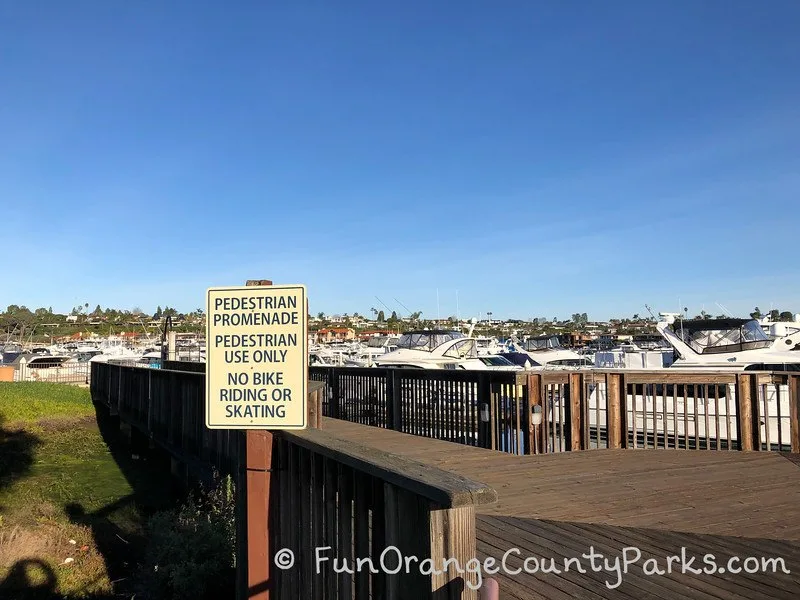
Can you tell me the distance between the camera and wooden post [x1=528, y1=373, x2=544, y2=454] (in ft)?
28.6

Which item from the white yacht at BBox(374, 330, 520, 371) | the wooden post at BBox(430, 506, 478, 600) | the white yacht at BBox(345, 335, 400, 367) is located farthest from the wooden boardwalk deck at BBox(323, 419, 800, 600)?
the white yacht at BBox(345, 335, 400, 367)

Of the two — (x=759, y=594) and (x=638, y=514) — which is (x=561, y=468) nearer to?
(x=638, y=514)

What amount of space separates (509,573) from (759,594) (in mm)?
1488

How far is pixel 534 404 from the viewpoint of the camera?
8805 millimetres

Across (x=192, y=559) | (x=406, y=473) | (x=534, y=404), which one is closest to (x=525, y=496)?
(x=534, y=404)

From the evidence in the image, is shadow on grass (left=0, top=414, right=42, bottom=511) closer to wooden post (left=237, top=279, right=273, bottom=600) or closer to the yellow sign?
wooden post (left=237, top=279, right=273, bottom=600)

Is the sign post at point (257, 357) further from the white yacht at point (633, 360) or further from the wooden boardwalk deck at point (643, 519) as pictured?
the white yacht at point (633, 360)

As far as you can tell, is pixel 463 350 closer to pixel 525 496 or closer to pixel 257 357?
pixel 525 496

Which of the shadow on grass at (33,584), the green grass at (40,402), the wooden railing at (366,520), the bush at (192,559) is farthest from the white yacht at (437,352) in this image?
the wooden railing at (366,520)

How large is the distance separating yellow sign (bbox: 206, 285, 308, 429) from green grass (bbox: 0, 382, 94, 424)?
22159 millimetres

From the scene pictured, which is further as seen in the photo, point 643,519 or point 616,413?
point 616,413

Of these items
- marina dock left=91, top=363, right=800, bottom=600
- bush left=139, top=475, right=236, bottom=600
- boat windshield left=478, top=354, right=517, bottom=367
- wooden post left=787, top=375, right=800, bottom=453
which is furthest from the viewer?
boat windshield left=478, top=354, right=517, bottom=367

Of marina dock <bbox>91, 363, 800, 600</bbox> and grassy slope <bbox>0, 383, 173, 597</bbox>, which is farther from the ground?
marina dock <bbox>91, 363, 800, 600</bbox>

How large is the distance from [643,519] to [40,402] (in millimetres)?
26068
